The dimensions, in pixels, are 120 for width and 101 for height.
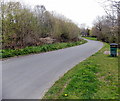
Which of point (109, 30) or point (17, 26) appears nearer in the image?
point (17, 26)

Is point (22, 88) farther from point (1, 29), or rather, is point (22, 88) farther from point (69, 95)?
point (1, 29)

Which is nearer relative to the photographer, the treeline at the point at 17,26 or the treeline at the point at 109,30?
the treeline at the point at 109,30

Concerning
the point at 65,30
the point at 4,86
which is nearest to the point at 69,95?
the point at 4,86

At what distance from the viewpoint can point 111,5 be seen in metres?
8.90

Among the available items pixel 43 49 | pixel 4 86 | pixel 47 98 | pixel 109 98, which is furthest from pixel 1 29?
pixel 109 98

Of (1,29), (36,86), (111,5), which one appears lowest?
(36,86)

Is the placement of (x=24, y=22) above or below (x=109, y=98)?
above

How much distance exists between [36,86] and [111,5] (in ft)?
22.6

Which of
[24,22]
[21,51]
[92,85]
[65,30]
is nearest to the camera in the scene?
[92,85]

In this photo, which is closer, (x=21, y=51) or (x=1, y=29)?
(x=1, y=29)

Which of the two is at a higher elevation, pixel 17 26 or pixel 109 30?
pixel 17 26

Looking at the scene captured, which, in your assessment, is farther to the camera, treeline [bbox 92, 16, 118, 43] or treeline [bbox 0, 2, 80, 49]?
treeline [bbox 0, 2, 80, 49]

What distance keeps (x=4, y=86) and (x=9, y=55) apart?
741cm

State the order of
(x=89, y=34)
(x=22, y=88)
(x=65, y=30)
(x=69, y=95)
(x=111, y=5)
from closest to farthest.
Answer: (x=69, y=95), (x=22, y=88), (x=111, y=5), (x=65, y=30), (x=89, y=34)
